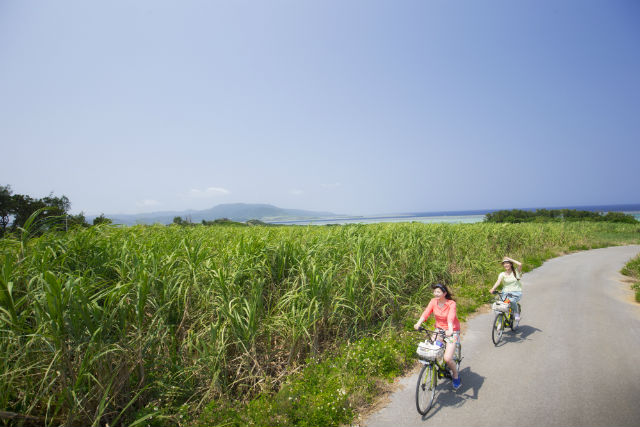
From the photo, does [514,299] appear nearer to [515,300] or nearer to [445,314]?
[515,300]

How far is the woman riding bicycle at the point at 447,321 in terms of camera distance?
4.06 meters

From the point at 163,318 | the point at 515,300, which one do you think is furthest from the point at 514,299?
the point at 163,318

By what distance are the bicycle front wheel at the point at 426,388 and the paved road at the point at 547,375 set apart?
11 cm

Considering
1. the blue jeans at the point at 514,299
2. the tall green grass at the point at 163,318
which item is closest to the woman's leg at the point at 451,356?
the tall green grass at the point at 163,318

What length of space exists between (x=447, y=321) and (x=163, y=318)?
177 inches

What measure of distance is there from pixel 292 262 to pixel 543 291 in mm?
9245

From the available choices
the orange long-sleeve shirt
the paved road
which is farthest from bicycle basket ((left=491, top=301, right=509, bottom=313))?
the orange long-sleeve shirt

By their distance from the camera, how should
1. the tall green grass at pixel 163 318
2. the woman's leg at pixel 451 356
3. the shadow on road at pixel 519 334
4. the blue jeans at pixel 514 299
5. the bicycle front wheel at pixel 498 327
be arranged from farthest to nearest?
1. the blue jeans at pixel 514 299
2. the shadow on road at pixel 519 334
3. the bicycle front wheel at pixel 498 327
4. the woman's leg at pixel 451 356
5. the tall green grass at pixel 163 318

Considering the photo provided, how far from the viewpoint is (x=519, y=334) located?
6363mm

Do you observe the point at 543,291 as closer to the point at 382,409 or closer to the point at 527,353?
the point at 527,353

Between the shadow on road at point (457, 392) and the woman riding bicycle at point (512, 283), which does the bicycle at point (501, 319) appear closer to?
the woman riding bicycle at point (512, 283)

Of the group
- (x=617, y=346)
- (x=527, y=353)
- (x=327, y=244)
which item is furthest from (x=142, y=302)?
(x=617, y=346)

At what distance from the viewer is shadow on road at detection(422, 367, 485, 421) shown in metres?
3.91

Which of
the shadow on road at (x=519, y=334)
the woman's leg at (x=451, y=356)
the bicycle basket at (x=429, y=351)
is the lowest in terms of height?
the shadow on road at (x=519, y=334)
